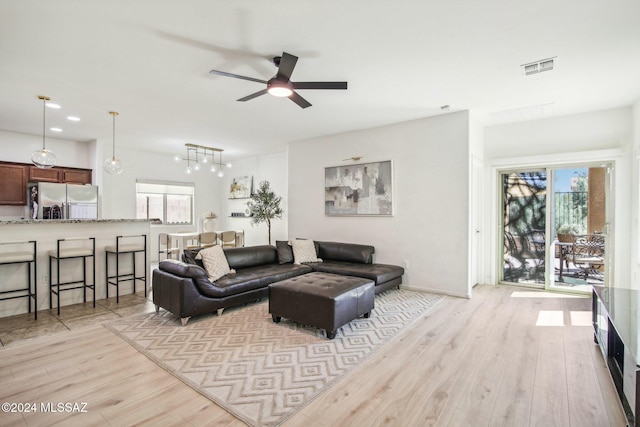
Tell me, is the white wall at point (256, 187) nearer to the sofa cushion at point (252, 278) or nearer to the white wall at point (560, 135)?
the sofa cushion at point (252, 278)

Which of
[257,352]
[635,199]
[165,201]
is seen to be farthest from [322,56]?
[165,201]

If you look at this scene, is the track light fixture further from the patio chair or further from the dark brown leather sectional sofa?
the patio chair

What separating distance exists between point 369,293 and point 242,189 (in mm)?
6250

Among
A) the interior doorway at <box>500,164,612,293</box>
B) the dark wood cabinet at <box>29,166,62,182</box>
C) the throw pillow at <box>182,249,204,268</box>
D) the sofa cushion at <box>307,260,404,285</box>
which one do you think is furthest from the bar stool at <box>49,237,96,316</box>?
the interior doorway at <box>500,164,612,293</box>

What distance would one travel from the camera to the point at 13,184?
19.6 ft

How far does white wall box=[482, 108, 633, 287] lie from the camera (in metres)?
4.52

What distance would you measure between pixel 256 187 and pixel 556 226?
6.81m

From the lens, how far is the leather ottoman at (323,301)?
323 centimetres

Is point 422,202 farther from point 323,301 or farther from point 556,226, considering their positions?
point 323,301

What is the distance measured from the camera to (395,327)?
3.56m

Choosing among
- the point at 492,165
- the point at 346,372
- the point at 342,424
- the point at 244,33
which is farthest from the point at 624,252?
the point at 244,33

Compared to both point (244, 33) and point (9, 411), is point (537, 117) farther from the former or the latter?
point (9, 411)

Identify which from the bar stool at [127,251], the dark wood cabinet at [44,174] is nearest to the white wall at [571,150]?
the bar stool at [127,251]

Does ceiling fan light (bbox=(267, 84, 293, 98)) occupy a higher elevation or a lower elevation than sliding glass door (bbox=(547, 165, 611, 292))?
higher
